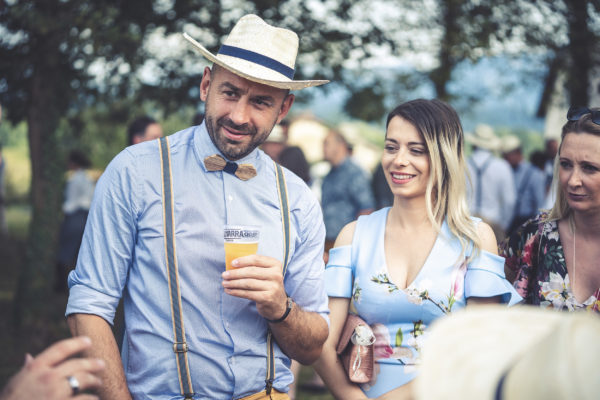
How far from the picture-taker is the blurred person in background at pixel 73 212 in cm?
837

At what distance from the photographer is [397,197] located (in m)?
2.96

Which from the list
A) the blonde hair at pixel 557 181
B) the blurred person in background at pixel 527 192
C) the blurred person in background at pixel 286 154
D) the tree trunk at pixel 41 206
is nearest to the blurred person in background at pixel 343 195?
the blurred person in background at pixel 286 154

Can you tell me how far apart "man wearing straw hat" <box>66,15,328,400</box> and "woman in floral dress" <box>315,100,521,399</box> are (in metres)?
0.31

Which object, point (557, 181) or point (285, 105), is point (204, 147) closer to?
point (285, 105)

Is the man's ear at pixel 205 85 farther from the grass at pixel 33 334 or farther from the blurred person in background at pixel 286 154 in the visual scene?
the grass at pixel 33 334

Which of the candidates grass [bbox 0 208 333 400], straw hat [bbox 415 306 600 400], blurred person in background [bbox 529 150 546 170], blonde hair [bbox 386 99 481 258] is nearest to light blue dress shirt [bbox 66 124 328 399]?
blonde hair [bbox 386 99 481 258]

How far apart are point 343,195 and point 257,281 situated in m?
5.04

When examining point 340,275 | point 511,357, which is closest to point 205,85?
point 340,275

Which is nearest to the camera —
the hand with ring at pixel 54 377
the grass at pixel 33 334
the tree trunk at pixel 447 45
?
the hand with ring at pixel 54 377

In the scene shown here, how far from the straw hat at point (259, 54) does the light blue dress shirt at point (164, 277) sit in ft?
1.34

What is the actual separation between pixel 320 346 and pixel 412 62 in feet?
22.1

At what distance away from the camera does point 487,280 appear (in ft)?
8.80

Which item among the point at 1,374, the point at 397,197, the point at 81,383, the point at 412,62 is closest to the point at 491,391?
the point at 81,383

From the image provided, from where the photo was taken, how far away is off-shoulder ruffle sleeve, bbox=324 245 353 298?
2.82 m
